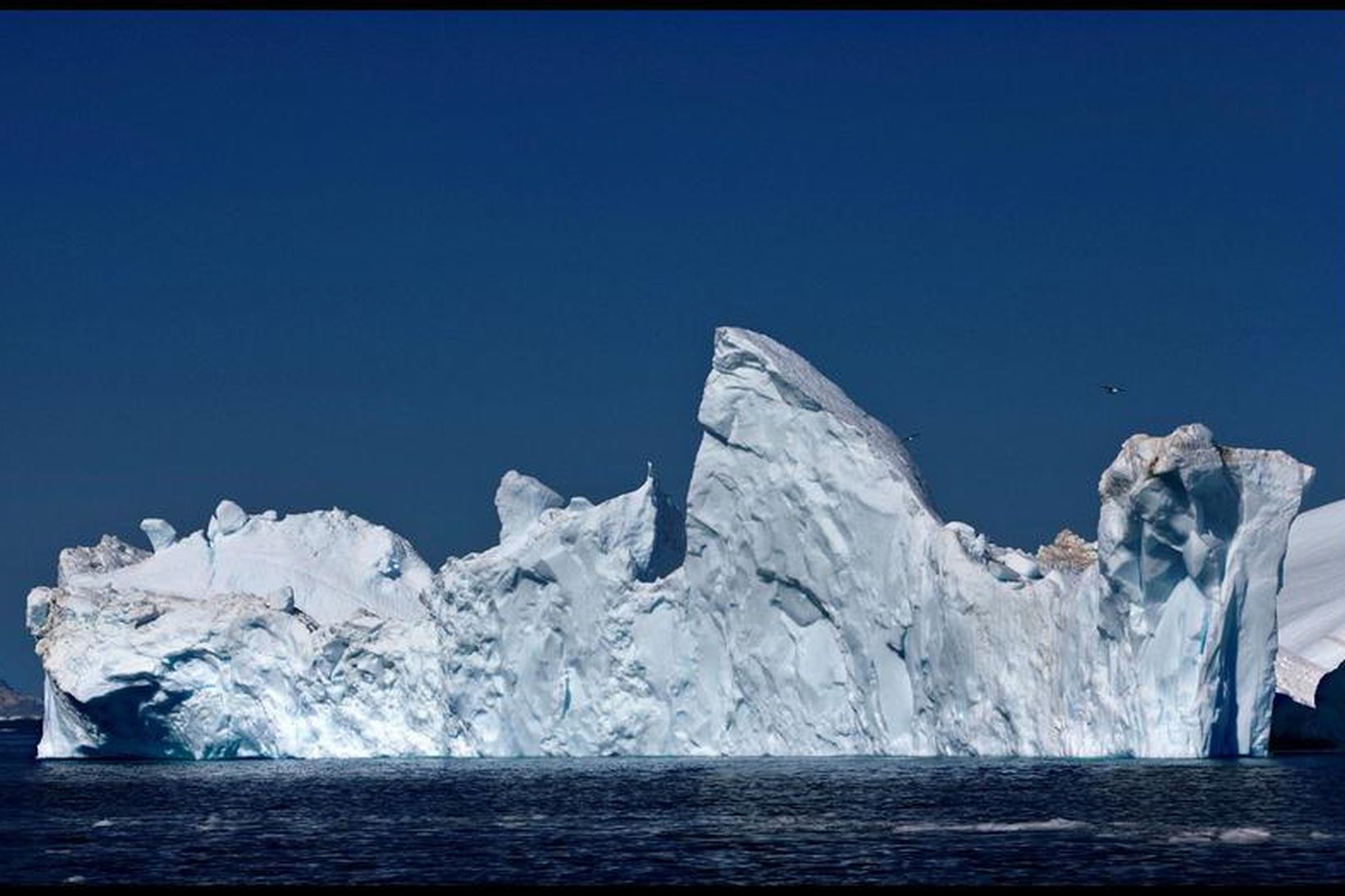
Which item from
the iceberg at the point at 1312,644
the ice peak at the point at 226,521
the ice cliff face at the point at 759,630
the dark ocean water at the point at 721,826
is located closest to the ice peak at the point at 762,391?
the ice cliff face at the point at 759,630

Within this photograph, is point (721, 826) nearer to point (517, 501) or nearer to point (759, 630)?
point (759, 630)

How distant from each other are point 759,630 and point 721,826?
750 inches

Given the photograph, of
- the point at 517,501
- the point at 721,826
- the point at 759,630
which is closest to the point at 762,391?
the point at 759,630

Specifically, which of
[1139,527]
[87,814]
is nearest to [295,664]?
[87,814]

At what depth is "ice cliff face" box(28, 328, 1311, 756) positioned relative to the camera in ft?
153

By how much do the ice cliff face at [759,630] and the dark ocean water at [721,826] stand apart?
163 centimetres

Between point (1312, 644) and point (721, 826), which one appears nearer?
point (721, 826)

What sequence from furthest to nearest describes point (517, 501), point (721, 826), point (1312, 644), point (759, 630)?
point (517, 501) → point (1312, 644) → point (759, 630) → point (721, 826)

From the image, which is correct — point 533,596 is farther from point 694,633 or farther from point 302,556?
point 302,556

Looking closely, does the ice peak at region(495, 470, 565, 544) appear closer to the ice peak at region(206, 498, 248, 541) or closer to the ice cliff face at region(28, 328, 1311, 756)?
the ice cliff face at region(28, 328, 1311, 756)

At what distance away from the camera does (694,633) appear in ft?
190

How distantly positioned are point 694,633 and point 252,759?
20232 mm

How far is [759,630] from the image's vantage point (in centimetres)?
5616

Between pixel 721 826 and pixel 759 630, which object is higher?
pixel 759 630
